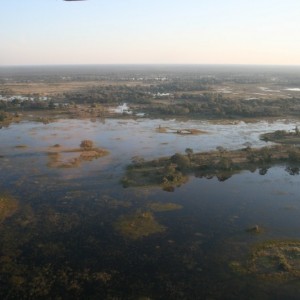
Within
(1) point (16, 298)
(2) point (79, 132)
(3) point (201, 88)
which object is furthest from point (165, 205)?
(3) point (201, 88)

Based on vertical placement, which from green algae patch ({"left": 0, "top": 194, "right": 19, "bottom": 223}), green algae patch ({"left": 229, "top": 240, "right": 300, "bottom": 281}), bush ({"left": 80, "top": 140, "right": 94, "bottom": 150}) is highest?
bush ({"left": 80, "top": 140, "right": 94, "bottom": 150})

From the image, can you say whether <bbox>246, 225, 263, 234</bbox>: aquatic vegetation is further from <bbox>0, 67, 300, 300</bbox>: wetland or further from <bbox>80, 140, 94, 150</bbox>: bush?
<bbox>80, 140, 94, 150</bbox>: bush

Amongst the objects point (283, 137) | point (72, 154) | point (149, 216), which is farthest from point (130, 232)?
point (283, 137)

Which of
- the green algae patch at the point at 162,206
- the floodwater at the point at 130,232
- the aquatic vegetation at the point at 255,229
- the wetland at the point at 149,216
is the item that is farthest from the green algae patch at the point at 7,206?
the aquatic vegetation at the point at 255,229

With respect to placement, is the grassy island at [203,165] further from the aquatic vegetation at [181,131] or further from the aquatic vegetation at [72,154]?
the aquatic vegetation at [181,131]

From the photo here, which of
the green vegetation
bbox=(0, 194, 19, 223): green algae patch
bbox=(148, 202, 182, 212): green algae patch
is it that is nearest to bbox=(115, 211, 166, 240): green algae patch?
bbox=(148, 202, 182, 212): green algae patch
